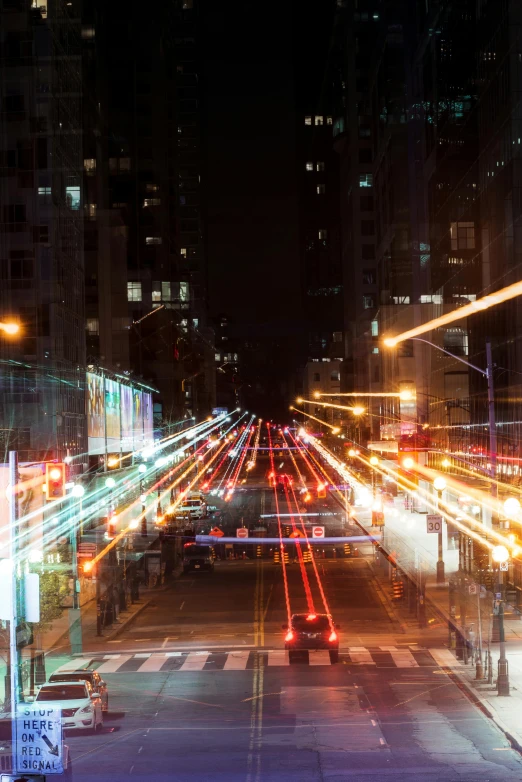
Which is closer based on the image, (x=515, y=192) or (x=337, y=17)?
(x=515, y=192)

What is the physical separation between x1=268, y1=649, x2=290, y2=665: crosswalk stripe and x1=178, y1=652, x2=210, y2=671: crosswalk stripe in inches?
91.5

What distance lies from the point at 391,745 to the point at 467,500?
41490 mm

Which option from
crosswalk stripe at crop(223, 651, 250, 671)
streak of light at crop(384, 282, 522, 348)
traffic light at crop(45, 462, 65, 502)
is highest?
streak of light at crop(384, 282, 522, 348)

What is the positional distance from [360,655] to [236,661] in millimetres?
4659

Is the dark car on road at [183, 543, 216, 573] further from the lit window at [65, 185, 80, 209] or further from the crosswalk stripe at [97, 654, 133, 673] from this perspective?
the crosswalk stripe at [97, 654, 133, 673]

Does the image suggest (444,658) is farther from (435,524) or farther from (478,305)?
(478,305)

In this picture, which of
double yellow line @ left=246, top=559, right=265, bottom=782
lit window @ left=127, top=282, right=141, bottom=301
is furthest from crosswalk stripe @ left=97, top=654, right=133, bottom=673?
lit window @ left=127, top=282, right=141, bottom=301

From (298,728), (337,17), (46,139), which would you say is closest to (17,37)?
(46,139)

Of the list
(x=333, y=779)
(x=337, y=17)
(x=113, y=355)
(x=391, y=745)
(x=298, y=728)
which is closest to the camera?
(x=333, y=779)

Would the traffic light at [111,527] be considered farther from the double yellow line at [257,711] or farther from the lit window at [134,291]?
the lit window at [134,291]

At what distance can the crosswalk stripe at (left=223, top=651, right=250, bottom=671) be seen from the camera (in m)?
34.6

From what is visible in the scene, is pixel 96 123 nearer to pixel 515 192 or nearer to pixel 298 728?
pixel 515 192

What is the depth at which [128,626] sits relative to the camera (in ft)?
156

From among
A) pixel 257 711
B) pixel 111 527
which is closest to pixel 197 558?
pixel 111 527
